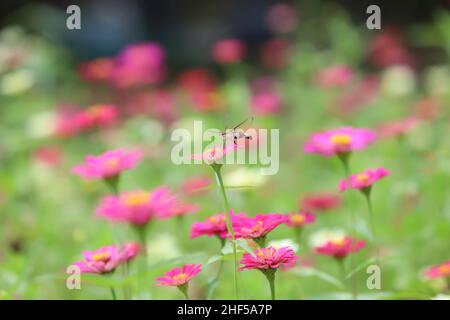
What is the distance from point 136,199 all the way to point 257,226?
15 centimetres

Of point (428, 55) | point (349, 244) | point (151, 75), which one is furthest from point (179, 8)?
point (349, 244)

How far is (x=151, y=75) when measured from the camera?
1874 mm

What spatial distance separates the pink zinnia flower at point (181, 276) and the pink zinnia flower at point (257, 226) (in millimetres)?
61

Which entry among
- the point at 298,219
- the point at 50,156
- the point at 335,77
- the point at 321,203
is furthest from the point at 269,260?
the point at 335,77

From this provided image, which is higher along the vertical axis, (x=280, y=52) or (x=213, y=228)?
(x=280, y=52)

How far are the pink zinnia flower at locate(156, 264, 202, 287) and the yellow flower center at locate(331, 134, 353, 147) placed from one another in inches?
10.0

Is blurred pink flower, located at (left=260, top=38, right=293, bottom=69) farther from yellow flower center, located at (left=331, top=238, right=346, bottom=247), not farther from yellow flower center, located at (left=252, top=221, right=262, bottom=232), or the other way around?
yellow flower center, located at (left=252, top=221, right=262, bottom=232)

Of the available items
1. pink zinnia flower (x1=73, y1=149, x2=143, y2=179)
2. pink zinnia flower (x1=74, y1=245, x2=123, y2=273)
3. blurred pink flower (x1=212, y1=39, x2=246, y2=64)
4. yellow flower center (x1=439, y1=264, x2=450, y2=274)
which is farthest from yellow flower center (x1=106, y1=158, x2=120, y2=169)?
blurred pink flower (x1=212, y1=39, x2=246, y2=64)

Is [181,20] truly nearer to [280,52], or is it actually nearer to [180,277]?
[280,52]

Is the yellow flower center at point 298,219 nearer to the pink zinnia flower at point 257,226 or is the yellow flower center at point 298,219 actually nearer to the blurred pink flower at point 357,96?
the pink zinnia flower at point 257,226

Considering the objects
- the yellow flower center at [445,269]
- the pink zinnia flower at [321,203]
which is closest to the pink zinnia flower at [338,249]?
the yellow flower center at [445,269]

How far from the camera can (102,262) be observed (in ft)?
2.48

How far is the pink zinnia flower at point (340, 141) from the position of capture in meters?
0.89

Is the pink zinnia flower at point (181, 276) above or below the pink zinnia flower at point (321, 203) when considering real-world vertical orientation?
below
